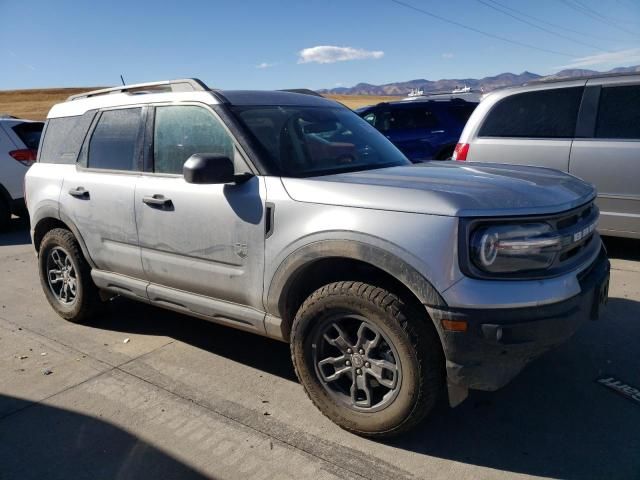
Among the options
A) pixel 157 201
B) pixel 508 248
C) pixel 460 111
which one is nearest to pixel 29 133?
pixel 157 201

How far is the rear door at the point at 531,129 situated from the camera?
5.65 meters

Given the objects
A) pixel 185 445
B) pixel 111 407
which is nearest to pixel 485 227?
pixel 185 445

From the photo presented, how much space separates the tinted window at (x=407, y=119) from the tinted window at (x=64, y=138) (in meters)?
Result: 6.48

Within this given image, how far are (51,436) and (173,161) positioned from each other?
5.94ft

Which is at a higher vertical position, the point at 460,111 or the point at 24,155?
the point at 460,111

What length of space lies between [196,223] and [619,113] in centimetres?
443

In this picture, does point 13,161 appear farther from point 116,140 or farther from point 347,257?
point 347,257

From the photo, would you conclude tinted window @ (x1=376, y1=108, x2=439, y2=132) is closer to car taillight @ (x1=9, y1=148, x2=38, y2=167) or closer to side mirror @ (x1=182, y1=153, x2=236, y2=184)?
car taillight @ (x1=9, y1=148, x2=38, y2=167)

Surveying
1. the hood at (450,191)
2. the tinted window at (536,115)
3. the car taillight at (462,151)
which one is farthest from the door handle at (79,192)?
the tinted window at (536,115)

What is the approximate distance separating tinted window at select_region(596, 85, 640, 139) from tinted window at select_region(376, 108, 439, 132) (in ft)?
14.0

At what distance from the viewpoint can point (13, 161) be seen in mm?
8820

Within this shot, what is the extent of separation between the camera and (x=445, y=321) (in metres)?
2.45

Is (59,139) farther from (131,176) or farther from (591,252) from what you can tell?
(591,252)

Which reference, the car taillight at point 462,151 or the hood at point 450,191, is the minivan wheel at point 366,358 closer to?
the hood at point 450,191
